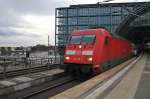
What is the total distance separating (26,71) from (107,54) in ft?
19.0

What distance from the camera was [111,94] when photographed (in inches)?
452

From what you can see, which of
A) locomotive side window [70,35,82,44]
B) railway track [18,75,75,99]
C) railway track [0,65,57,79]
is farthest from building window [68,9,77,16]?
locomotive side window [70,35,82,44]

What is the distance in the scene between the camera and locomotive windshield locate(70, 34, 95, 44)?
19819 millimetres

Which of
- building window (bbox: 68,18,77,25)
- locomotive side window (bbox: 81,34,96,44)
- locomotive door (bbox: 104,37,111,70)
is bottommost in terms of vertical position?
locomotive door (bbox: 104,37,111,70)

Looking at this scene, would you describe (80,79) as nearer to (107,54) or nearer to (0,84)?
(107,54)

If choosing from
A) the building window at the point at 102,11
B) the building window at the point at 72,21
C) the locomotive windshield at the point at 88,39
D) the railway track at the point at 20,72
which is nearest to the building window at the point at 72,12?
the building window at the point at 72,21

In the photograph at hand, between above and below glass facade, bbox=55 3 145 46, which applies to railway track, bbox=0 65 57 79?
below

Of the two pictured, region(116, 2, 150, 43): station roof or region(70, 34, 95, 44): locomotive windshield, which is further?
region(116, 2, 150, 43): station roof

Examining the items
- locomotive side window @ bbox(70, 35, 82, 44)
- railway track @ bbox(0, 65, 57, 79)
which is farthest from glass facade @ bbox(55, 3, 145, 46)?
locomotive side window @ bbox(70, 35, 82, 44)

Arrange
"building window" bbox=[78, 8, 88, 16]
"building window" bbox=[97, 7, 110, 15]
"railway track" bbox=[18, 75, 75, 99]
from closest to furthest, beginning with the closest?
"railway track" bbox=[18, 75, 75, 99] < "building window" bbox=[97, 7, 110, 15] < "building window" bbox=[78, 8, 88, 16]

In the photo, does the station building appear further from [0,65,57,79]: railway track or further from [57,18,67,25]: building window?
[0,65,57,79]: railway track

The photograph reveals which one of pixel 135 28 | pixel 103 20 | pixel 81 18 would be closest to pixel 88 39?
pixel 135 28

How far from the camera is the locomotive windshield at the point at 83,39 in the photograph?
1982 centimetres

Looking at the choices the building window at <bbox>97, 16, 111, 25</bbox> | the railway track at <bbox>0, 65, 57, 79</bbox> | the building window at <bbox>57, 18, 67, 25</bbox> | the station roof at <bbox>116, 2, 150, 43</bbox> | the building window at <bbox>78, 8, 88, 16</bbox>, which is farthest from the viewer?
the building window at <bbox>57, 18, 67, 25</bbox>
